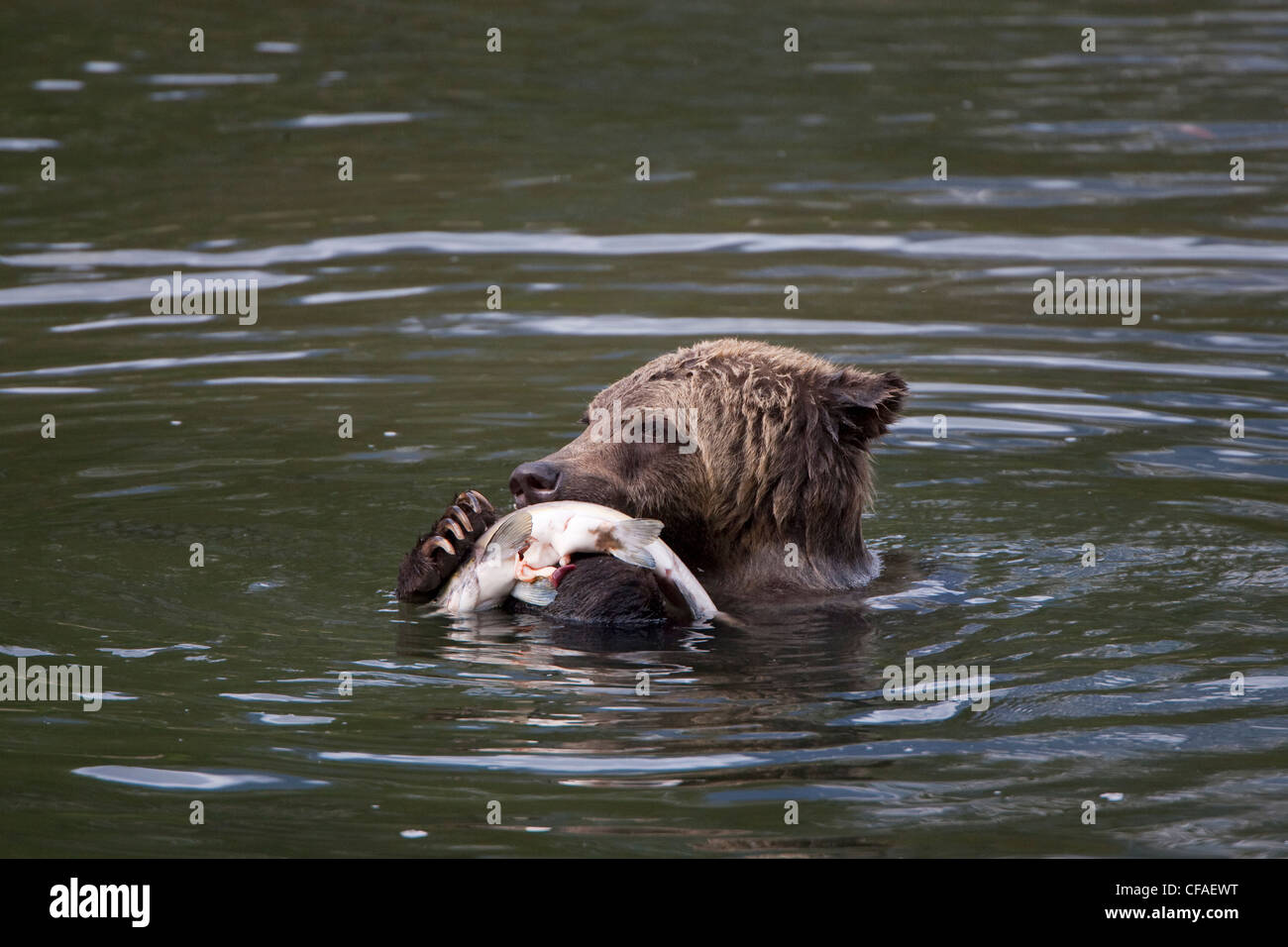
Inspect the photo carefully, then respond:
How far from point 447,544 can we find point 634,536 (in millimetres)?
972

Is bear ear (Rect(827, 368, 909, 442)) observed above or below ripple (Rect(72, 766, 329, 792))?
above

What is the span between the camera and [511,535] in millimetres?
7809

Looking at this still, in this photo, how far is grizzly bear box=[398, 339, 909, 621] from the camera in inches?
343

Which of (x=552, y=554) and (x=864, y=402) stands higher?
(x=864, y=402)

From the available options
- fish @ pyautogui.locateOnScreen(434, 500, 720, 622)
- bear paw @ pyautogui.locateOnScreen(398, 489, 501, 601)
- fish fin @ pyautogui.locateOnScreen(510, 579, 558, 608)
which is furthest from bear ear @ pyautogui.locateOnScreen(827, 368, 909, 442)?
bear paw @ pyautogui.locateOnScreen(398, 489, 501, 601)

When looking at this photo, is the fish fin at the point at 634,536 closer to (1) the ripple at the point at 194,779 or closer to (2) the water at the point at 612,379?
(2) the water at the point at 612,379

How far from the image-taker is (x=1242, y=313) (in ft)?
47.0

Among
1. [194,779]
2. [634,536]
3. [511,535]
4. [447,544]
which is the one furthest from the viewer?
[447,544]

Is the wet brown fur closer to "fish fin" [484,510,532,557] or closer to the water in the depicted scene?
the water

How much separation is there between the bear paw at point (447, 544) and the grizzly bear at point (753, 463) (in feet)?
1.56

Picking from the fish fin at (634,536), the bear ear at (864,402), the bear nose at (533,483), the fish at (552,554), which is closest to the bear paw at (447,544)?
the fish at (552,554)

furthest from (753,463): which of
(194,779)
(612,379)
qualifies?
(612,379)

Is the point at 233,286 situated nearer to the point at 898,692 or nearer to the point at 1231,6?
the point at 898,692

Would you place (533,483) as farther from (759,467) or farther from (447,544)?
(759,467)
